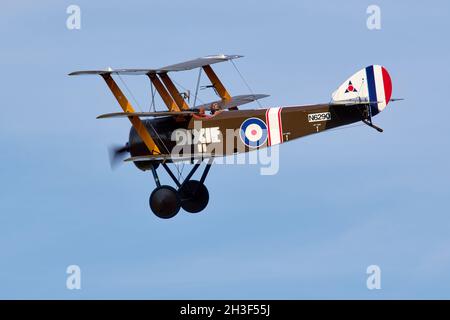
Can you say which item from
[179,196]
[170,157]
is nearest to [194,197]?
[179,196]

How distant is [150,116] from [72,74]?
1889 mm

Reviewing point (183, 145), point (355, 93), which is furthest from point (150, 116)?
point (355, 93)

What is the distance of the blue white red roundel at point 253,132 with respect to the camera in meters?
42.4

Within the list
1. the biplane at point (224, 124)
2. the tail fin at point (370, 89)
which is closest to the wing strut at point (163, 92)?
the biplane at point (224, 124)

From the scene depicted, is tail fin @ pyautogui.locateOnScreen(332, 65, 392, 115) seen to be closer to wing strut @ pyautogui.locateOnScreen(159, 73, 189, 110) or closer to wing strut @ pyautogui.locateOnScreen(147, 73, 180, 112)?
wing strut @ pyautogui.locateOnScreen(159, 73, 189, 110)

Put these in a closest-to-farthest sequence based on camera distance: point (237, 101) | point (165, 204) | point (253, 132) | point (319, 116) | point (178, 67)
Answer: point (165, 204) → point (319, 116) → point (253, 132) → point (178, 67) → point (237, 101)

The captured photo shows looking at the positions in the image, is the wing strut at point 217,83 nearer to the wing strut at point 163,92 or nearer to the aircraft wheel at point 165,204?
the wing strut at point 163,92

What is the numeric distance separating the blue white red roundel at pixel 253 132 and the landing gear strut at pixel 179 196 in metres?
1.11

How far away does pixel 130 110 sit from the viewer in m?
42.6

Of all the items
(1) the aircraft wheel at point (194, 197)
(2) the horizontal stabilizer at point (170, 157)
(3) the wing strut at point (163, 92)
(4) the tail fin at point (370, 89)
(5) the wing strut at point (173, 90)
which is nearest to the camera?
(2) the horizontal stabilizer at point (170, 157)

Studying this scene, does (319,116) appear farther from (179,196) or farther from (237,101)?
(237,101)

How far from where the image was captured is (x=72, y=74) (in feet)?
137

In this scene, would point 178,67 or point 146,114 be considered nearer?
point 146,114

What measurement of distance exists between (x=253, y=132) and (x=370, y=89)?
262cm
